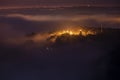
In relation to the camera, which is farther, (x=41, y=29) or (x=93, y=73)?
(x=41, y=29)

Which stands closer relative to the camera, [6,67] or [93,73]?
[93,73]

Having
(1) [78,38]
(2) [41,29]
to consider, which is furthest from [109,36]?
(2) [41,29]

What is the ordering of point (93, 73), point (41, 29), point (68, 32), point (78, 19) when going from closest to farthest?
point (93, 73) → point (68, 32) → point (41, 29) → point (78, 19)

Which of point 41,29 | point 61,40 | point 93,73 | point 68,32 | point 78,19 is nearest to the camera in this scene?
point 93,73

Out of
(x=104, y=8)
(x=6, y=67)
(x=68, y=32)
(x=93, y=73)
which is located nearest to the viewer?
(x=93, y=73)

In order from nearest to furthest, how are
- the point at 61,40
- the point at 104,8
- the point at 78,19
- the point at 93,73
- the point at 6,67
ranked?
the point at 93,73 < the point at 6,67 < the point at 61,40 < the point at 78,19 < the point at 104,8

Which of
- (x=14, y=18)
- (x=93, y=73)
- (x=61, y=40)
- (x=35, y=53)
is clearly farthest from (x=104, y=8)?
(x=93, y=73)

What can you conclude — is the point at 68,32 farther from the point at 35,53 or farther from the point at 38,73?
the point at 38,73

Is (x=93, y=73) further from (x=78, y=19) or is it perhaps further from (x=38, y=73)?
(x=78, y=19)
